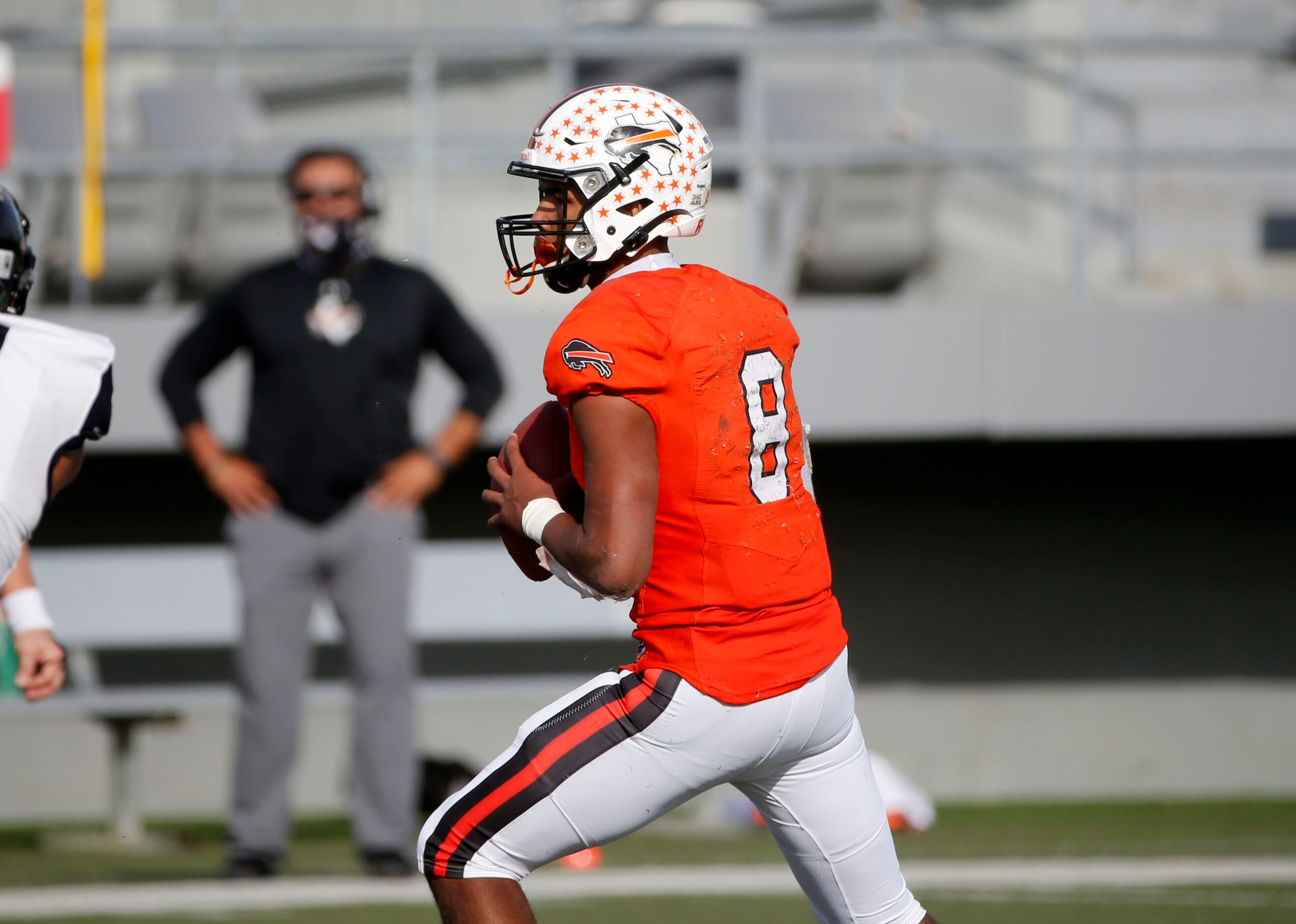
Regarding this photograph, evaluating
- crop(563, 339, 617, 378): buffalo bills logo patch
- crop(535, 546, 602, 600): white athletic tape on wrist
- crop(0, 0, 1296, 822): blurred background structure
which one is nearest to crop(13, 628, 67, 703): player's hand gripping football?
crop(535, 546, 602, 600): white athletic tape on wrist

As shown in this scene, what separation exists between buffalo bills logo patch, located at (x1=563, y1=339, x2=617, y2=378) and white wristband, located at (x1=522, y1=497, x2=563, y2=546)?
282mm

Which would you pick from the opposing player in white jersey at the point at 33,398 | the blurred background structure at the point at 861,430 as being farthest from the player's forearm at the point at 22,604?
the blurred background structure at the point at 861,430

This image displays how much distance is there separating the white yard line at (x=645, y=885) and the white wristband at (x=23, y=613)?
220 cm

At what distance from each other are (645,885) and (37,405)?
3.46 metres

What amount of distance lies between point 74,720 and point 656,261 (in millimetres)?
6505

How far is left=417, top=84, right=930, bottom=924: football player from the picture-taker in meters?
2.62

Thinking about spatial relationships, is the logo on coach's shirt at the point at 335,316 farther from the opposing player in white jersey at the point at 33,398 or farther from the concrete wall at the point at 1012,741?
the concrete wall at the point at 1012,741

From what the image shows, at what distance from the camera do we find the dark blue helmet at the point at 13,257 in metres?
2.85

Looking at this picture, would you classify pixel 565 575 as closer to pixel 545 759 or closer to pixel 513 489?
pixel 513 489

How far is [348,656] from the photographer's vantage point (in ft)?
18.8

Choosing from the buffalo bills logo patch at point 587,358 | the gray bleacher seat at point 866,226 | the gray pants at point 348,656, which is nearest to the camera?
the buffalo bills logo patch at point 587,358

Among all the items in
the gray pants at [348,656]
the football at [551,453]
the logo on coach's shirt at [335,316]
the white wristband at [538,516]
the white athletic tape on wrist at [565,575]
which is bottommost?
the gray pants at [348,656]

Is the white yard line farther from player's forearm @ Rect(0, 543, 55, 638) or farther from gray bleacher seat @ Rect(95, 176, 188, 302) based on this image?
gray bleacher seat @ Rect(95, 176, 188, 302)

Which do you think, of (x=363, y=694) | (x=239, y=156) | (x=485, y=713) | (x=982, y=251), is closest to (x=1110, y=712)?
(x=982, y=251)
